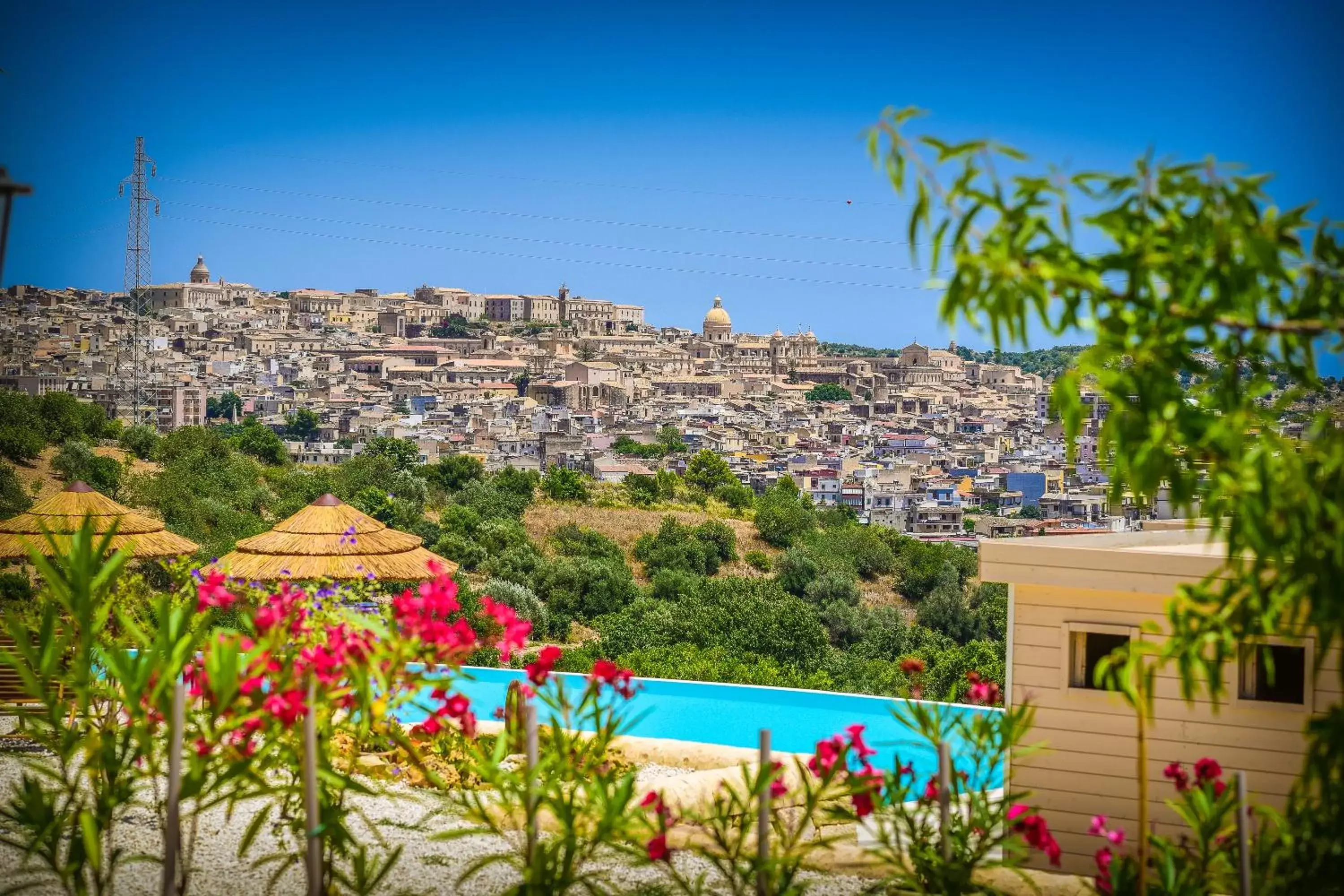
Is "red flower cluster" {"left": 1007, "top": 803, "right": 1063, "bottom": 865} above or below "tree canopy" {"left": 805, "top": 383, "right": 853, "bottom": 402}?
below

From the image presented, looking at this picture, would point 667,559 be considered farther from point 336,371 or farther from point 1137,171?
point 336,371

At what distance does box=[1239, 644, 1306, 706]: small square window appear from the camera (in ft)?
11.5

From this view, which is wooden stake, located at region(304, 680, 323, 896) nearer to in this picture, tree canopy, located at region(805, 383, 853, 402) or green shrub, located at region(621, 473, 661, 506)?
green shrub, located at region(621, 473, 661, 506)

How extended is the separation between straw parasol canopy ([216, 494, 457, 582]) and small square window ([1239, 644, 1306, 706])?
168 inches

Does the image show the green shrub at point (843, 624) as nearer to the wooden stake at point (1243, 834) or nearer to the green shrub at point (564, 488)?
the green shrub at point (564, 488)

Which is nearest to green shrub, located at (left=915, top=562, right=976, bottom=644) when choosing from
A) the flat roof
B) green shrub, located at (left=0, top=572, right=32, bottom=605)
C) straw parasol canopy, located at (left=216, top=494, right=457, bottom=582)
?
green shrub, located at (left=0, top=572, right=32, bottom=605)

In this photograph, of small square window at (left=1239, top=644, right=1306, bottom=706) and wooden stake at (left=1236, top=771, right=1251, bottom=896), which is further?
small square window at (left=1239, top=644, right=1306, bottom=706)

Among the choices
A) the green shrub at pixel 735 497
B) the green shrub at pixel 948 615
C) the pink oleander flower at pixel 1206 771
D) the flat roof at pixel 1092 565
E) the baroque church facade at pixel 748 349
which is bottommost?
the green shrub at pixel 948 615

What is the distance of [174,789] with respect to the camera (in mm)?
2354

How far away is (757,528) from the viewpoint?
66.1 ft

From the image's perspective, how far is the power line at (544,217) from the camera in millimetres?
28531

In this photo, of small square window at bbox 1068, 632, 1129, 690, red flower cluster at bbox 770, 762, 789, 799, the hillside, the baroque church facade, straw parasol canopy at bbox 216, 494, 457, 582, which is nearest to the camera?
red flower cluster at bbox 770, 762, 789, 799

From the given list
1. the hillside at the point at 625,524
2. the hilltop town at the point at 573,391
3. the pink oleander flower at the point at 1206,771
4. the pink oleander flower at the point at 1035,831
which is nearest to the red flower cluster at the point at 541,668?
the pink oleander flower at the point at 1035,831

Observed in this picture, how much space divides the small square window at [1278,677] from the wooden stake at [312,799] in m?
2.44
